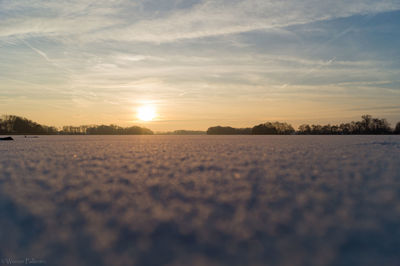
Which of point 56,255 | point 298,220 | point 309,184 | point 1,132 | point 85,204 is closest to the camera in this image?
point 56,255

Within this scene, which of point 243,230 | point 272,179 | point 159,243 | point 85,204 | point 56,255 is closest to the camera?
point 56,255

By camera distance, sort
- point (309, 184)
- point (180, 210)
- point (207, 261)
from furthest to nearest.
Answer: point (309, 184) → point (180, 210) → point (207, 261)

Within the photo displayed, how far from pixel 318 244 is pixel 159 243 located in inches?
152

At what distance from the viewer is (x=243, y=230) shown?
748 centimetres

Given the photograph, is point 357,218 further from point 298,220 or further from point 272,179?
point 272,179

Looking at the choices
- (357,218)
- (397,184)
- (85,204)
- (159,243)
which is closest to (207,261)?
(159,243)

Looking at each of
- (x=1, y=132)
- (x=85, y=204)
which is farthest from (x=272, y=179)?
(x=1, y=132)

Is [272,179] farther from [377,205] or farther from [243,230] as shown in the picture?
[243,230]

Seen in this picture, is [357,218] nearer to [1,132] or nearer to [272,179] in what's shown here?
[272,179]

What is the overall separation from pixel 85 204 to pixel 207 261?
639cm

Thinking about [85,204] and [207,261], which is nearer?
[207,261]

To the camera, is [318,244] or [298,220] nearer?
[318,244]

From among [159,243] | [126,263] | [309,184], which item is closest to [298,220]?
[159,243]

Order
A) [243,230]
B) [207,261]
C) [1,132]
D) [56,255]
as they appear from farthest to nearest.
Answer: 1. [1,132]
2. [243,230]
3. [56,255]
4. [207,261]
